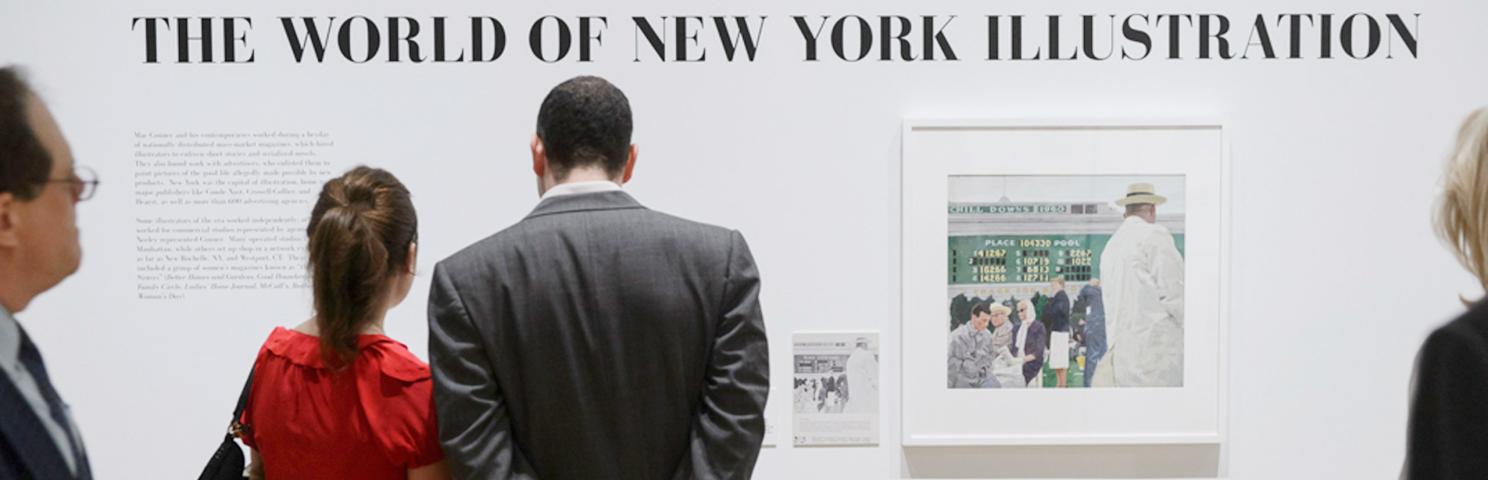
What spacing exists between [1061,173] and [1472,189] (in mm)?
1249

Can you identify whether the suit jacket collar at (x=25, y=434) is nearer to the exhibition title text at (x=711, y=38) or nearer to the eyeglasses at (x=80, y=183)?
the eyeglasses at (x=80, y=183)

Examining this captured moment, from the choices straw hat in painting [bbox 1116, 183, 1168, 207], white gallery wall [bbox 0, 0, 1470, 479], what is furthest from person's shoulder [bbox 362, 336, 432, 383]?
straw hat in painting [bbox 1116, 183, 1168, 207]

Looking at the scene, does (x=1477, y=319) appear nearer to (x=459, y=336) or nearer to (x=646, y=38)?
(x=459, y=336)

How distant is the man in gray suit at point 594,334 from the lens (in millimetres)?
1722

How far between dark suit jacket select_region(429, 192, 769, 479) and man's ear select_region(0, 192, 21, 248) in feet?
3.48

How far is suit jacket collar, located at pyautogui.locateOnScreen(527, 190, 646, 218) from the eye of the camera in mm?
1749

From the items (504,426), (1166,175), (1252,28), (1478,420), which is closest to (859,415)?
(1166,175)

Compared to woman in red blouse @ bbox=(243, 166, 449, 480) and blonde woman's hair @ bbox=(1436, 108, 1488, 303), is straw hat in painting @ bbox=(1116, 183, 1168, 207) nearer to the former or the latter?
blonde woman's hair @ bbox=(1436, 108, 1488, 303)

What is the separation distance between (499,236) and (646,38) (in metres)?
0.90

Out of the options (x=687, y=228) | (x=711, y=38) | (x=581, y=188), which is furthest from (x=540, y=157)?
(x=711, y=38)

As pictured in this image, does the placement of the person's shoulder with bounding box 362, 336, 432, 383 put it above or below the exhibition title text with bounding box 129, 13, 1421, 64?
below

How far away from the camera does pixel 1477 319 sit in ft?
4.07

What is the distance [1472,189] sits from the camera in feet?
4.25

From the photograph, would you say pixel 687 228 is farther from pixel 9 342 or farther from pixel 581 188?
pixel 9 342
